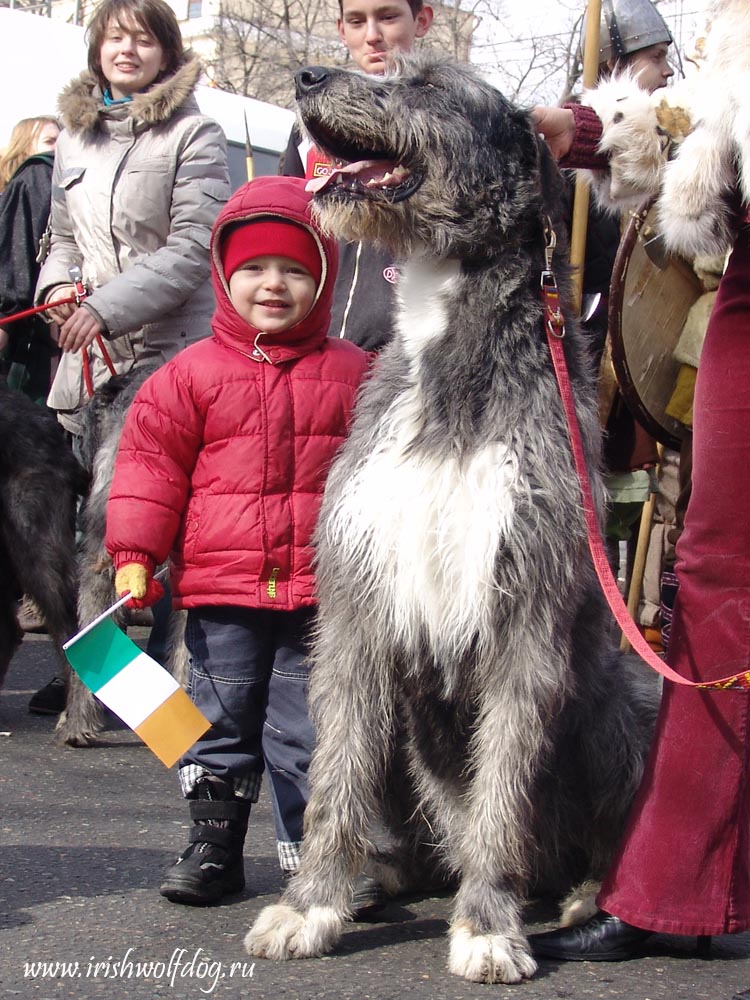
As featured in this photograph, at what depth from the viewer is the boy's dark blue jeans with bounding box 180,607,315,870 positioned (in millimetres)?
3500

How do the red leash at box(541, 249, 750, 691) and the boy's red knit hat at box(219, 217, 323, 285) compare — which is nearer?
the red leash at box(541, 249, 750, 691)

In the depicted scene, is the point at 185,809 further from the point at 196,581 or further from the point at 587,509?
the point at 587,509

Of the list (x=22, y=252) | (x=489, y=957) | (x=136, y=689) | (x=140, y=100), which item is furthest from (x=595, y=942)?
(x=22, y=252)

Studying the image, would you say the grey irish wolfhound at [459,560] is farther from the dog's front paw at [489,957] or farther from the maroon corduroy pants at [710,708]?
the maroon corduroy pants at [710,708]

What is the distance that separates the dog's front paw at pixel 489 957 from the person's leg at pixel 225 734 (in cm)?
76

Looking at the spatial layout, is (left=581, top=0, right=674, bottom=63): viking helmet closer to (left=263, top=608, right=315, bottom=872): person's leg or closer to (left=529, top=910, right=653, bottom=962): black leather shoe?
(left=263, top=608, right=315, bottom=872): person's leg

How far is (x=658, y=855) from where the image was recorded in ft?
9.98

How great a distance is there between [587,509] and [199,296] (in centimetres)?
267

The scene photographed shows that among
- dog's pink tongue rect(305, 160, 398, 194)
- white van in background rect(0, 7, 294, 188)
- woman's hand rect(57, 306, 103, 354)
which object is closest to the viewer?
dog's pink tongue rect(305, 160, 398, 194)

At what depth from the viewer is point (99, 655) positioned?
10.5ft

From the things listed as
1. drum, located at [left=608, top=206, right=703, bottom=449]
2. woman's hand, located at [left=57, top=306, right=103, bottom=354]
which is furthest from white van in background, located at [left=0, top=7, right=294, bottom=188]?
drum, located at [left=608, top=206, right=703, bottom=449]

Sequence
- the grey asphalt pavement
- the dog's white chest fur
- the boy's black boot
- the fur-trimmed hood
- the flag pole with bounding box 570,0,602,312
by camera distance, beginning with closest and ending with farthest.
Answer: the grey asphalt pavement, the dog's white chest fur, the boy's black boot, the flag pole with bounding box 570,0,602,312, the fur-trimmed hood

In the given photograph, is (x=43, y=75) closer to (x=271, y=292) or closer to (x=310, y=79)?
(x=271, y=292)

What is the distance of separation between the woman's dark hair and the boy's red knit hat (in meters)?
1.96
